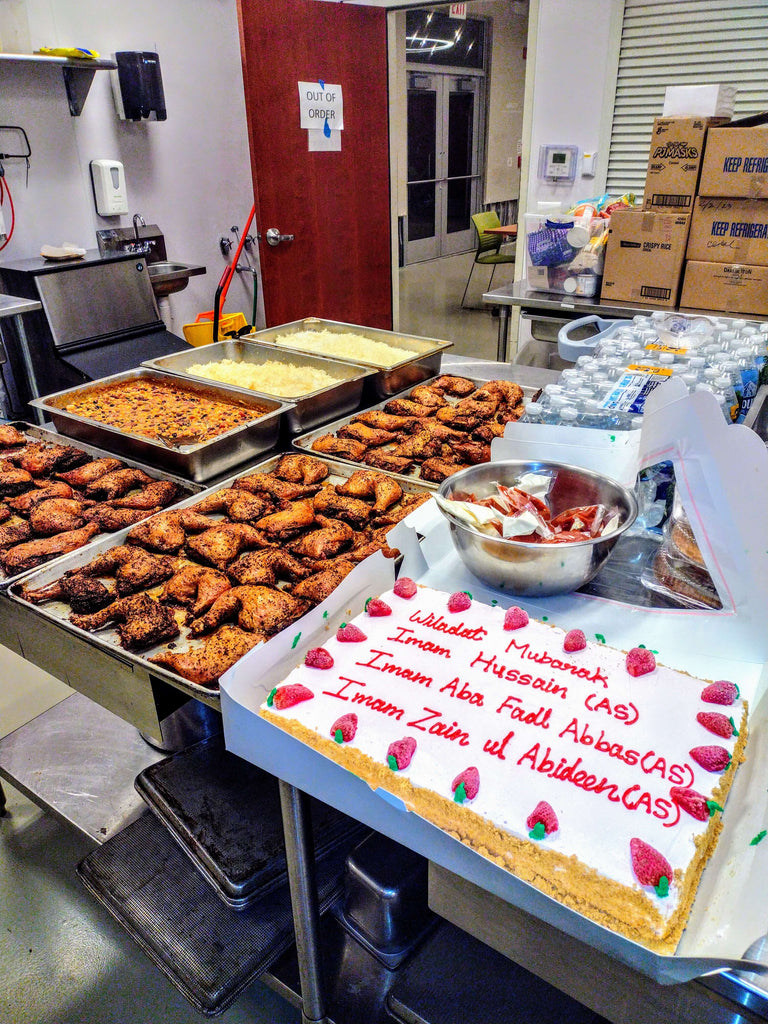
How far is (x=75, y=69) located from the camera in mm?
3799

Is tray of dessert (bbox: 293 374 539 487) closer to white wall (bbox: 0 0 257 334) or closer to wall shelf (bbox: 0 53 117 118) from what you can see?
wall shelf (bbox: 0 53 117 118)

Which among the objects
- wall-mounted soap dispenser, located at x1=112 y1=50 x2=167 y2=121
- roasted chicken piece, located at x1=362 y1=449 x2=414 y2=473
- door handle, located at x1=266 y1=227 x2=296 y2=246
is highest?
wall-mounted soap dispenser, located at x1=112 y1=50 x2=167 y2=121

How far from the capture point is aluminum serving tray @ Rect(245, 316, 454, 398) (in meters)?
2.46

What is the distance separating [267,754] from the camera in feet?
3.20

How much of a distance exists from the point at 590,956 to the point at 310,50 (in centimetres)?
484

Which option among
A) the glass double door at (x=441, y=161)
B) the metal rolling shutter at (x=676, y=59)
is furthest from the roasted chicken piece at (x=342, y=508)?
the glass double door at (x=441, y=161)

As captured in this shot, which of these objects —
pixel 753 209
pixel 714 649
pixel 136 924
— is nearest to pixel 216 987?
pixel 136 924

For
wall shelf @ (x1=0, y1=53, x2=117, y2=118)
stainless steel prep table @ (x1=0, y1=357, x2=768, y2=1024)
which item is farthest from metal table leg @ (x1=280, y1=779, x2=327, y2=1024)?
wall shelf @ (x1=0, y1=53, x2=117, y2=118)

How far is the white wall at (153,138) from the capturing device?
3807 mm

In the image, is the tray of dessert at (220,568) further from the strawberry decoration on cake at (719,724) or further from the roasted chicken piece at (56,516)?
the strawberry decoration on cake at (719,724)

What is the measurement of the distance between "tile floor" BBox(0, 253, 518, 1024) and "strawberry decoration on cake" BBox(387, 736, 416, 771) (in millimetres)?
1150

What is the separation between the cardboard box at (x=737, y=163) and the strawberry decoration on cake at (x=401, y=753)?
3166 mm

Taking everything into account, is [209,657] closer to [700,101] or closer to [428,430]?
[428,430]

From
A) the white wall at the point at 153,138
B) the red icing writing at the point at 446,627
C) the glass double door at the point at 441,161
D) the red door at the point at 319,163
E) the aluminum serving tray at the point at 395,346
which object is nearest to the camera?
the red icing writing at the point at 446,627
